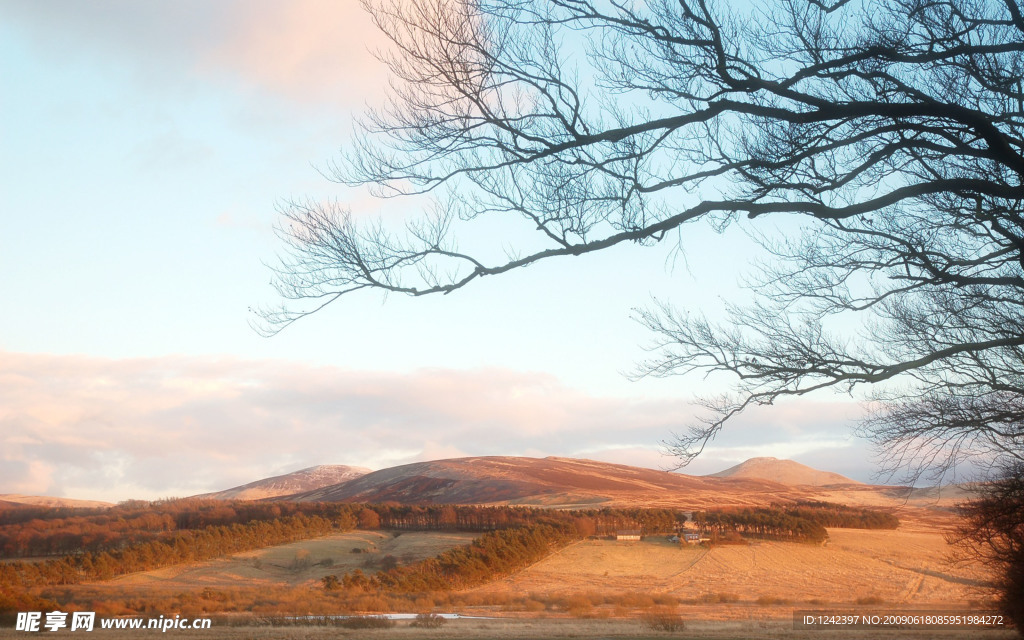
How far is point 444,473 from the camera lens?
294 ft

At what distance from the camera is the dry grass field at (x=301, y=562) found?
30622 mm

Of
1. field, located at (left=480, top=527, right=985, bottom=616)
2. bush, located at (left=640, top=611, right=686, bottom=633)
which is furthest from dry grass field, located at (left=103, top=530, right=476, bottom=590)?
bush, located at (left=640, top=611, right=686, bottom=633)

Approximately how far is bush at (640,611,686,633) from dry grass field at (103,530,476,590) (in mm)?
17611

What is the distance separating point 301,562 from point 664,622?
2567 cm

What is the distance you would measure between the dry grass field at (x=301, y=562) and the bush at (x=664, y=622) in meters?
17.6

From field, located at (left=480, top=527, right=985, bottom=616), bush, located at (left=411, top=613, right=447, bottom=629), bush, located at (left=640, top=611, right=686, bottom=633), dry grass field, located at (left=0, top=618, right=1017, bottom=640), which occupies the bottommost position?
field, located at (left=480, top=527, right=985, bottom=616)

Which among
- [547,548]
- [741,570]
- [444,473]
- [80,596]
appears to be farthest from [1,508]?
[444,473]

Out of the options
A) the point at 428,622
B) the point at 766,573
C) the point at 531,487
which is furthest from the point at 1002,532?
the point at 531,487

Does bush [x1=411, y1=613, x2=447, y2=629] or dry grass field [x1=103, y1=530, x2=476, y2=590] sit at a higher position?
bush [x1=411, y1=613, x2=447, y2=629]

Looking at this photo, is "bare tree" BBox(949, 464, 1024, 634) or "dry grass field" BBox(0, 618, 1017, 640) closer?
"bare tree" BBox(949, 464, 1024, 634)

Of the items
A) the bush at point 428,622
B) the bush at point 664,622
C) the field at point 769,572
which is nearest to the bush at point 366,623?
the bush at point 428,622

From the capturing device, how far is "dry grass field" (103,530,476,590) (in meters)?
30.6

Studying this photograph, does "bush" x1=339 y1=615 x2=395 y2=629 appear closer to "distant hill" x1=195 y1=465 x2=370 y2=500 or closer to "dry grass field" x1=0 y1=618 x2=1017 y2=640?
"dry grass field" x1=0 y1=618 x2=1017 y2=640

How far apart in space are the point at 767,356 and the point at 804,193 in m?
1.19
